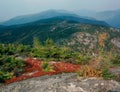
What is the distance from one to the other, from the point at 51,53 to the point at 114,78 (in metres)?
24.8

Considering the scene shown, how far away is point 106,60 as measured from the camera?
2542 cm

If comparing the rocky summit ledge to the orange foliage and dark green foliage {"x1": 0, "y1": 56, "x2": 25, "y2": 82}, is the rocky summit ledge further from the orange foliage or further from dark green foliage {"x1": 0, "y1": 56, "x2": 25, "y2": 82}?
dark green foliage {"x1": 0, "y1": 56, "x2": 25, "y2": 82}

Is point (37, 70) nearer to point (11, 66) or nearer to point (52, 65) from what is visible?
point (52, 65)

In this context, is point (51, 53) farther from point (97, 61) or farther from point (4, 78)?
point (97, 61)

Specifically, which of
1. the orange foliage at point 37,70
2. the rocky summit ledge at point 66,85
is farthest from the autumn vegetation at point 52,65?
the rocky summit ledge at point 66,85

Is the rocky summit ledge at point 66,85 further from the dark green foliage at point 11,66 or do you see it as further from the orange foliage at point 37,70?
the dark green foliage at point 11,66

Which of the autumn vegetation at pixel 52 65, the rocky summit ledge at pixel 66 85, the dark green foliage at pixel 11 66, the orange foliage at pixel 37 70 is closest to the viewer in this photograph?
the rocky summit ledge at pixel 66 85

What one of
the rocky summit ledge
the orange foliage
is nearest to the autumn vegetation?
the orange foliage

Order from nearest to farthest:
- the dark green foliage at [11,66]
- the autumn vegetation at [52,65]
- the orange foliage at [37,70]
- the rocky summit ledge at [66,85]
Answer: the rocky summit ledge at [66,85] < the autumn vegetation at [52,65] < the orange foliage at [37,70] < the dark green foliage at [11,66]

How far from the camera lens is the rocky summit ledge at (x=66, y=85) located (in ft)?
75.2

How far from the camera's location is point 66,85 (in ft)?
77.5

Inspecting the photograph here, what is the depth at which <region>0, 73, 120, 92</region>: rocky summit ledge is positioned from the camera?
22.9 metres

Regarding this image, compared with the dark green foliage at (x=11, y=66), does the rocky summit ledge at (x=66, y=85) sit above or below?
above

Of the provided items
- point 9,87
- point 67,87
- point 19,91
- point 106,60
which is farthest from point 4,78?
point 106,60
